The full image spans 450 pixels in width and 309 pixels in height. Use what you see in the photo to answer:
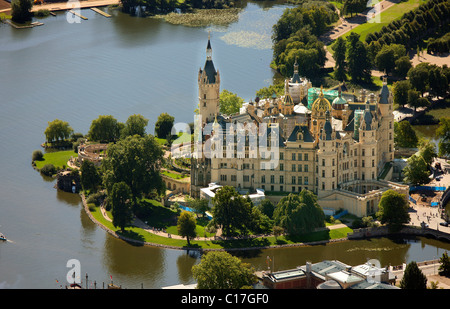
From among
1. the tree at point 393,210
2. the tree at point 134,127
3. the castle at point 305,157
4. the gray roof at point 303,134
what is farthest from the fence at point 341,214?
the tree at point 134,127

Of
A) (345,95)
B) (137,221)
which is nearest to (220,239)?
(137,221)

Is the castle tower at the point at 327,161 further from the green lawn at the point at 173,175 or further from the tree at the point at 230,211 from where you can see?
the green lawn at the point at 173,175

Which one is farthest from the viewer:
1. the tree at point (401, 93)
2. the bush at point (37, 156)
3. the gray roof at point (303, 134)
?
the tree at point (401, 93)

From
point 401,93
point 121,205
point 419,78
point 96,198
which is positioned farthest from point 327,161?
point 419,78

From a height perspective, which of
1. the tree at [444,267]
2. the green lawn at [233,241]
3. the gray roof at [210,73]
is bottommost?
the green lawn at [233,241]

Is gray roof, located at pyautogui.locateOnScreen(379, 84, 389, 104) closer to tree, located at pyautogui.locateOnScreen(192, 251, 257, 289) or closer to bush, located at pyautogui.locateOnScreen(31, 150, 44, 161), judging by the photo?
tree, located at pyautogui.locateOnScreen(192, 251, 257, 289)
